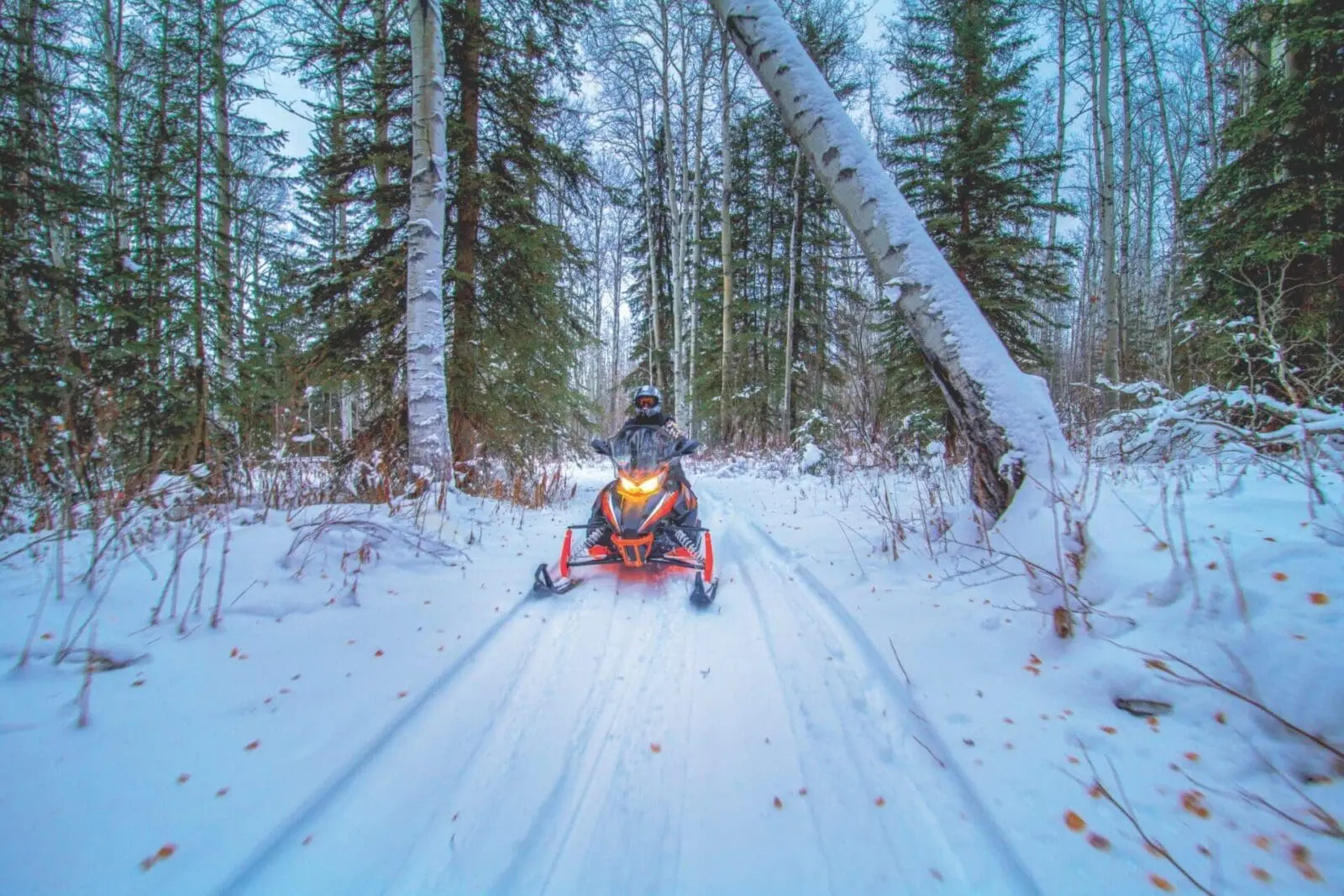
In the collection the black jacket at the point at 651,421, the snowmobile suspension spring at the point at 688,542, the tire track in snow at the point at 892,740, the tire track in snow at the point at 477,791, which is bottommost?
the tire track in snow at the point at 477,791

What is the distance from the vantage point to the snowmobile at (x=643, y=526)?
3.55 meters

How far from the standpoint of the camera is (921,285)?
2.95 metres

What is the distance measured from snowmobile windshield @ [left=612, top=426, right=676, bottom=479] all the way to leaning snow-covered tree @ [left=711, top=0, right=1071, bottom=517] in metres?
2.22

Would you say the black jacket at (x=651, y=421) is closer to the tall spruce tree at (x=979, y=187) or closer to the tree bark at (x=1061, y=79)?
the tall spruce tree at (x=979, y=187)

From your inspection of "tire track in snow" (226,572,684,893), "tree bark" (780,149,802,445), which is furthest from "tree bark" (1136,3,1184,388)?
"tire track in snow" (226,572,684,893)

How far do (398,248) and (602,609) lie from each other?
6035mm

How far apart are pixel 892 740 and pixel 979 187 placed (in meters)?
9.85

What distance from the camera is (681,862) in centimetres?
126

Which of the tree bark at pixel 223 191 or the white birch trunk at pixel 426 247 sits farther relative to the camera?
the tree bark at pixel 223 191

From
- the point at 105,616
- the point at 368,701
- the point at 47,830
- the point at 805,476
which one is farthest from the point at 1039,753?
the point at 805,476

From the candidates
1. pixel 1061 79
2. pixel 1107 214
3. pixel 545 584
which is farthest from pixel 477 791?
pixel 1061 79

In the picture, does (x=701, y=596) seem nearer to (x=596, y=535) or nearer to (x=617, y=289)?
(x=596, y=535)

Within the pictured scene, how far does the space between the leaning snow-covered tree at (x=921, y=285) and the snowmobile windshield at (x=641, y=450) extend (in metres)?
2.22

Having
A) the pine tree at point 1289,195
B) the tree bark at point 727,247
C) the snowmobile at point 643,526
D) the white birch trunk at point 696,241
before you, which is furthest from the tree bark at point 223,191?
the pine tree at point 1289,195
